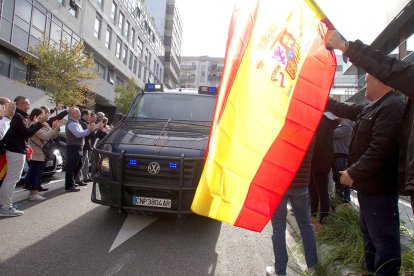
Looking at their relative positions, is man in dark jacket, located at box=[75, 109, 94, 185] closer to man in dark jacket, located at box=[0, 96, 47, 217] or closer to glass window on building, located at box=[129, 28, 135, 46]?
man in dark jacket, located at box=[0, 96, 47, 217]

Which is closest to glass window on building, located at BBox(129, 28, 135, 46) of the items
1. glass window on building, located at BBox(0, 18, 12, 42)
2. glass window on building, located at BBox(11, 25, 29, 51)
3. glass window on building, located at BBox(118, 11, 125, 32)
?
glass window on building, located at BBox(118, 11, 125, 32)

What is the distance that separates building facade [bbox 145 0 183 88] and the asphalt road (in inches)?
2356

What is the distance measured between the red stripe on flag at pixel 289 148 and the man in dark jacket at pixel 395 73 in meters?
0.17

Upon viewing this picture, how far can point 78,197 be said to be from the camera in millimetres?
7027

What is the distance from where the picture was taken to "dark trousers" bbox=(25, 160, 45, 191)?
6.56m

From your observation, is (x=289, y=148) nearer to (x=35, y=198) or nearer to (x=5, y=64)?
(x=35, y=198)

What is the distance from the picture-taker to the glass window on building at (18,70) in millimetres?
19469

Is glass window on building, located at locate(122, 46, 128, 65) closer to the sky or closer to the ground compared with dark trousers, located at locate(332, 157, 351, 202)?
closer to the sky

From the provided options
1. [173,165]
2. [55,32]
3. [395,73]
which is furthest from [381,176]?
[55,32]

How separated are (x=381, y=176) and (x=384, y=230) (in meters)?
0.41

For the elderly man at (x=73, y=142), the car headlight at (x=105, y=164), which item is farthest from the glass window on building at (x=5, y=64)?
the car headlight at (x=105, y=164)

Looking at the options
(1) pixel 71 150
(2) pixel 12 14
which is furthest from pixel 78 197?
(2) pixel 12 14

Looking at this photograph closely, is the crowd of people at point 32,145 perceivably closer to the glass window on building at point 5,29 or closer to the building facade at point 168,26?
the glass window on building at point 5,29

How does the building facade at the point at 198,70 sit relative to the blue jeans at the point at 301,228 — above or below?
above
